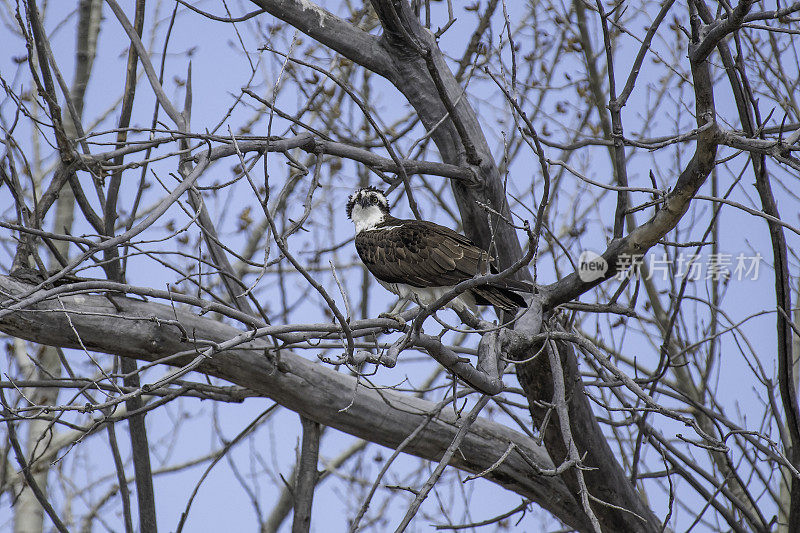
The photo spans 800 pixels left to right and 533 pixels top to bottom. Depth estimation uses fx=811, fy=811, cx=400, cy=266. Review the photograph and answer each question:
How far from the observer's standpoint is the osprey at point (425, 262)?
4801 millimetres

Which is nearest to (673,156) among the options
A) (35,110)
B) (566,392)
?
(566,392)

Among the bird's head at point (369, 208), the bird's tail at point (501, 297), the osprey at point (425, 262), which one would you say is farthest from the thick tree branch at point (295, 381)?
the bird's head at point (369, 208)

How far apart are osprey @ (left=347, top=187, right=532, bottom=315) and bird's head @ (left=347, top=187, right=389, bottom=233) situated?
0.86ft

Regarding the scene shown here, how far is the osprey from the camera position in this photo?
4.80 meters

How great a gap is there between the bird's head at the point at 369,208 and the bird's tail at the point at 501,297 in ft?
5.40

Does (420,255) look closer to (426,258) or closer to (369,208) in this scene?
(426,258)

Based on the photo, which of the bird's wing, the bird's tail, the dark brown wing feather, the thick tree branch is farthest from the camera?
the bird's wing


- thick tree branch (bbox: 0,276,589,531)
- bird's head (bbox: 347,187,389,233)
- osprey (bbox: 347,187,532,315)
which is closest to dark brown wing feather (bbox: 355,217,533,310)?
osprey (bbox: 347,187,532,315)

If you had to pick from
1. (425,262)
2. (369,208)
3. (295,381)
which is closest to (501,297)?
(425,262)

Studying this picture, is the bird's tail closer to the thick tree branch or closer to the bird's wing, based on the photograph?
the bird's wing

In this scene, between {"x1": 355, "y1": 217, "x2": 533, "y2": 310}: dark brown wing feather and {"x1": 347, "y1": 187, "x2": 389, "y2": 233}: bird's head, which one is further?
{"x1": 347, "y1": 187, "x2": 389, "y2": 233}: bird's head

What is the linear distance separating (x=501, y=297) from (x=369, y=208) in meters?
1.85

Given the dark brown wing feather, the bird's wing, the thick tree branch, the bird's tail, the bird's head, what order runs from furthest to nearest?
1. the bird's head
2. the bird's wing
3. the dark brown wing feather
4. the bird's tail
5. the thick tree branch

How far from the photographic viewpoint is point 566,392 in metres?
5.01
